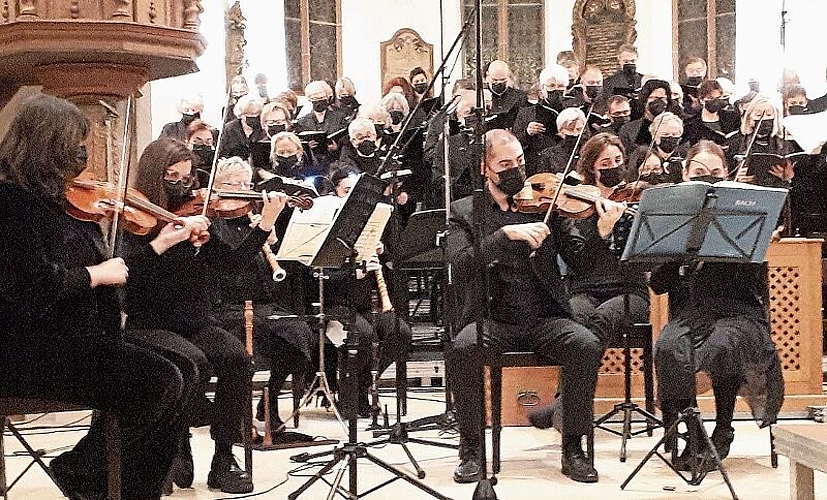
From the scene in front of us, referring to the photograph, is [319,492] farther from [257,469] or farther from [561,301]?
[561,301]

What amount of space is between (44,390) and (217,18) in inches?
358

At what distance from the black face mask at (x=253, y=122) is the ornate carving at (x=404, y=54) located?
5.47 metres

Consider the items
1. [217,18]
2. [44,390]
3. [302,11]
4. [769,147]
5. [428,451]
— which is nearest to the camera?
[44,390]

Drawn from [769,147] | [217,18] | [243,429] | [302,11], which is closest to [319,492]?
[243,429]

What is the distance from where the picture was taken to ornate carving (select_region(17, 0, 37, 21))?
414cm

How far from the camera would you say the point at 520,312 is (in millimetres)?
4270

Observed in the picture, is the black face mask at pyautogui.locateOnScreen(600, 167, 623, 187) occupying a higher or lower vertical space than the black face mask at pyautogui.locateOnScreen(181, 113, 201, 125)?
lower

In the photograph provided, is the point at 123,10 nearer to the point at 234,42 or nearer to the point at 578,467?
the point at 578,467

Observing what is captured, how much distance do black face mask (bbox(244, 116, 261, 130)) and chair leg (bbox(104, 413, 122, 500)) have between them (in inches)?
197

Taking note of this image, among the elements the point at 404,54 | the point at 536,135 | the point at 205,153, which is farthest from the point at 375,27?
the point at 205,153

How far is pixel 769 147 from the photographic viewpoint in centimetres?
659

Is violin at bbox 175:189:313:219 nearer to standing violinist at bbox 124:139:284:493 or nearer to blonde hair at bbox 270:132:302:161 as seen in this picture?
standing violinist at bbox 124:139:284:493

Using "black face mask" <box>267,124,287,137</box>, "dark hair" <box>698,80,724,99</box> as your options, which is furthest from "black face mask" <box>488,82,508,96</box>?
"black face mask" <box>267,124,287,137</box>

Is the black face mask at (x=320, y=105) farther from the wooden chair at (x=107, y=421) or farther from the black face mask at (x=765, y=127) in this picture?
the wooden chair at (x=107, y=421)
